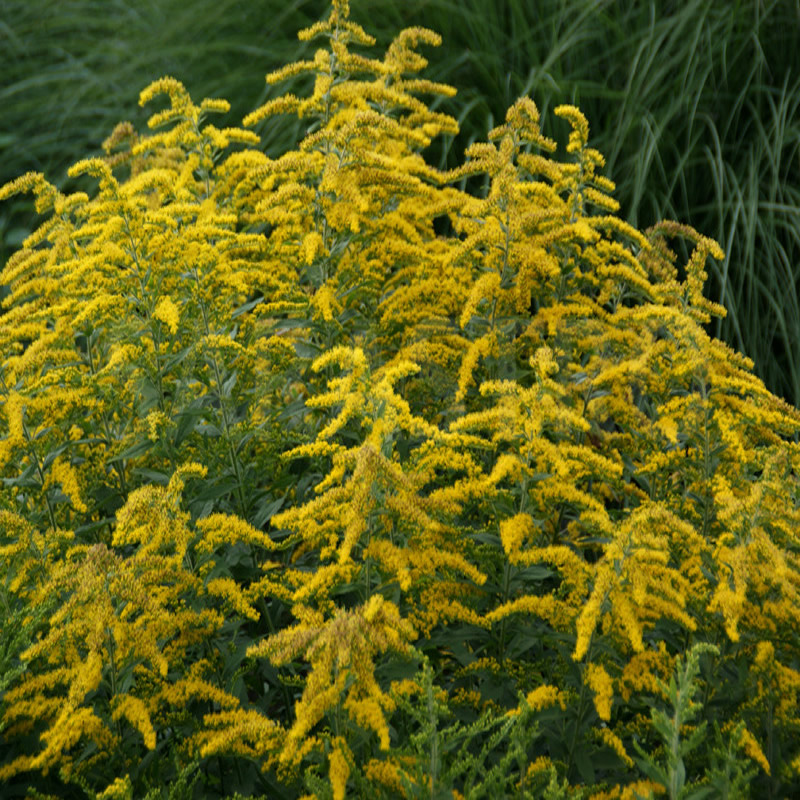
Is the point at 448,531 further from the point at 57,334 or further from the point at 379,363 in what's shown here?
the point at 57,334

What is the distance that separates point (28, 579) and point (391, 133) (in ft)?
5.86

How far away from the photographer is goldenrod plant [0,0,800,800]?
1.93 meters

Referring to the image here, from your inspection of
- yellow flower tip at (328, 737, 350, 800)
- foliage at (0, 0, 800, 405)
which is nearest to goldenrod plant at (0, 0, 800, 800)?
yellow flower tip at (328, 737, 350, 800)

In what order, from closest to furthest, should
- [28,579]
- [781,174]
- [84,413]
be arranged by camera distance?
[28,579] → [84,413] → [781,174]

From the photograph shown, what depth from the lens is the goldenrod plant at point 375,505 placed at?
1.93 m

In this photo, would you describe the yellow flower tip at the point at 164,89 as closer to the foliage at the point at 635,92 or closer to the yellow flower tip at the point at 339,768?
the foliage at the point at 635,92

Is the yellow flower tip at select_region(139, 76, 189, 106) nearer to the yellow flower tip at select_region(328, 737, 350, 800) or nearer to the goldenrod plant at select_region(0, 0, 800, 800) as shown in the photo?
the goldenrod plant at select_region(0, 0, 800, 800)

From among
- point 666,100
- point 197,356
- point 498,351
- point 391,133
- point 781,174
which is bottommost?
point 781,174

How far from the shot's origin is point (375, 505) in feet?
6.58

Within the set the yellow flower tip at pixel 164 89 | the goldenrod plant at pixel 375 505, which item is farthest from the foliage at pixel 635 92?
the yellow flower tip at pixel 164 89

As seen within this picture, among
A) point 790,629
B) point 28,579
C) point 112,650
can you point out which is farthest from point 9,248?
point 790,629

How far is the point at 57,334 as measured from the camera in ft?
9.20

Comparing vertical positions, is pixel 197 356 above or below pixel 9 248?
above

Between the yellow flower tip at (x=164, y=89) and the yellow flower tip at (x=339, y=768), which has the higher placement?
the yellow flower tip at (x=164, y=89)
